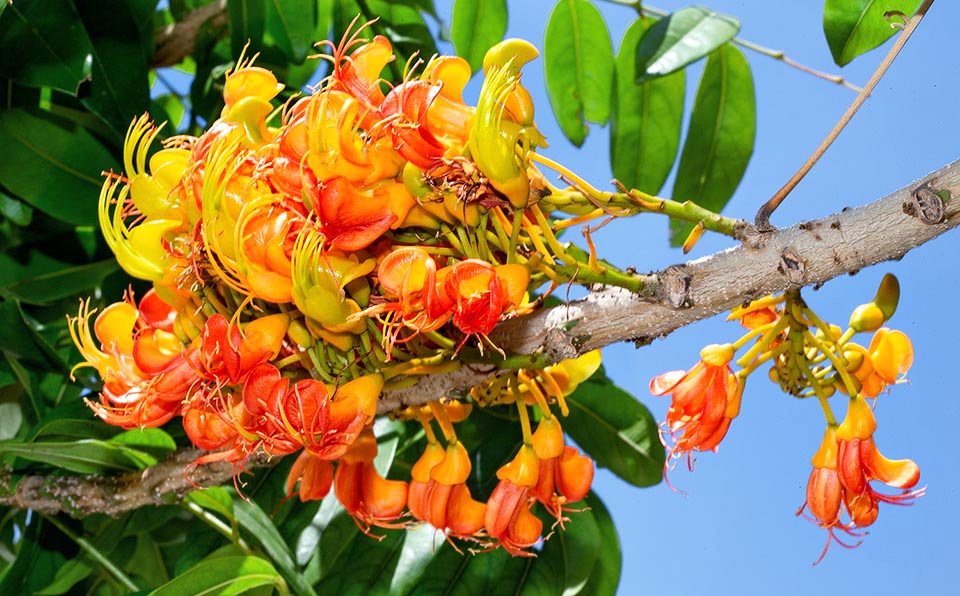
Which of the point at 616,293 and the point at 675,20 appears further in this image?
the point at 675,20

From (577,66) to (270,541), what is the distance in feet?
2.02

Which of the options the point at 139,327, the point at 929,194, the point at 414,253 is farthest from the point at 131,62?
the point at 929,194

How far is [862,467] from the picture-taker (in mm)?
727

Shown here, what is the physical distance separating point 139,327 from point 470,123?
377 mm

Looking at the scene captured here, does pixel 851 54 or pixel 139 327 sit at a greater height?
pixel 851 54

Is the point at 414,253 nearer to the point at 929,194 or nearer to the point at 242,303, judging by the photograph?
the point at 242,303

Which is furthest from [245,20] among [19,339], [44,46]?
[19,339]

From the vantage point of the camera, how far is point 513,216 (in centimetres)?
63

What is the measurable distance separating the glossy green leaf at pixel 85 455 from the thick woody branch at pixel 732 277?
1.26ft

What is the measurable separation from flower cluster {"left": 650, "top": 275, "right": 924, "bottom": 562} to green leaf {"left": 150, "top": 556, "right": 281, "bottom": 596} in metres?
0.40

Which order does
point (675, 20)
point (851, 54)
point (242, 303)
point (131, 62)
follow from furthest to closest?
point (131, 62)
point (675, 20)
point (851, 54)
point (242, 303)

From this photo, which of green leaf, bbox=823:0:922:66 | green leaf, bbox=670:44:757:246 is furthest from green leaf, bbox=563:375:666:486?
green leaf, bbox=823:0:922:66

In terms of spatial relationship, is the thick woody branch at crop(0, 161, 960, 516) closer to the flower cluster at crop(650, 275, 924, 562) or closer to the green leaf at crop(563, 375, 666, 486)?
the flower cluster at crop(650, 275, 924, 562)

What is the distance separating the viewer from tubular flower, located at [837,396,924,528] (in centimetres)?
72
